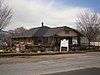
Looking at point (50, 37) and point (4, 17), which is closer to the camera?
point (4, 17)

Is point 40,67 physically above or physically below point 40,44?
below

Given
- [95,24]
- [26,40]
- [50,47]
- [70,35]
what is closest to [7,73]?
[50,47]

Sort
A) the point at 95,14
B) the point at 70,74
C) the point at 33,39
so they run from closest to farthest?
the point at 70,74
the point at 33,39
the point at 95,14

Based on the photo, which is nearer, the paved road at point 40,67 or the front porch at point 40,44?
the paved road at point 40,67

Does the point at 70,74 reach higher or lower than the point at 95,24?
lower

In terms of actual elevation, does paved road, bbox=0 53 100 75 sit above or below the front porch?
below

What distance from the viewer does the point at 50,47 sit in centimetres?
3759

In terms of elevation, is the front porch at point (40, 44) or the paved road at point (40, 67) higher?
the front porch at point (40, 44)

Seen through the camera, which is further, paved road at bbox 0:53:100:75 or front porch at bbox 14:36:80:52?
front porch at bbox 14:36:80:52

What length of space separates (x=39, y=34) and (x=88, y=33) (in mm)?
11196

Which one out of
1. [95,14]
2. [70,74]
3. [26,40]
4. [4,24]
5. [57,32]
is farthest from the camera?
[95,14]

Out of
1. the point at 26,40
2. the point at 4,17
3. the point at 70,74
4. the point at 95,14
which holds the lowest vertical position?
the point at 70,74

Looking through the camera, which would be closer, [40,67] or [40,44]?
[40,67]

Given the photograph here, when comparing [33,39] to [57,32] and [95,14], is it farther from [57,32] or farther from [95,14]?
[95,14]
